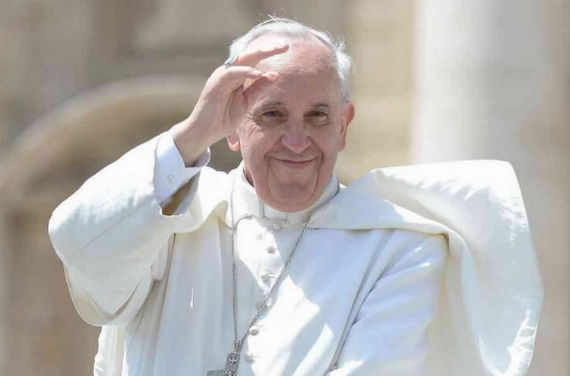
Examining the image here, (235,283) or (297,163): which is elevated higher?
(297,163)

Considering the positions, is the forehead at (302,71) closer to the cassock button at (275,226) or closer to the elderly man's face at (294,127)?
the elderly man's face at (294,127)

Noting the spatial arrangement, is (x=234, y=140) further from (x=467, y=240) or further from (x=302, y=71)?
(x=467, y=240)

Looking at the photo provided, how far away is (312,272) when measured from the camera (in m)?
2.80

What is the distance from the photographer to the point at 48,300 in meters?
6.28

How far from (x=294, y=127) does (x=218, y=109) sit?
0.14m

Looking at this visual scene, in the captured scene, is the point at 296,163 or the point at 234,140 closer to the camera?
the point at 296,163

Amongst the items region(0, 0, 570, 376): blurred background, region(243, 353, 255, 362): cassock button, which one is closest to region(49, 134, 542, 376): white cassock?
region(243, 353, 255, 362): cassock button

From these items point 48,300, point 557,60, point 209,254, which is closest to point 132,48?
point 48,300

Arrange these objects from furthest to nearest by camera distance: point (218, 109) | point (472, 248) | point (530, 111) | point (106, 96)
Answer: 1. point (106, 96)
2. point (530, 111)
3. point (472, 248)
4. point (218, 109)

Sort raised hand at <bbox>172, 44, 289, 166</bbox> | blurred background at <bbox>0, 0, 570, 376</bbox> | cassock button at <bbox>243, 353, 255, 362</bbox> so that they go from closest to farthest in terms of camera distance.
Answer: raised hand at <bbox>172, 44, 289, 166</bbox> → cassock button at <bbox>243, 353, 255, 362</bbox> → blurred background at <bbox>0, 0, 570, 376</bbox>

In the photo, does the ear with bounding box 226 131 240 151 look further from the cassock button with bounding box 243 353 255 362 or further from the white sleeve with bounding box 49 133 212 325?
the cassock button with bounding box 243 353 255 362

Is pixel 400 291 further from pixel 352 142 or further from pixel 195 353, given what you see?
pixel 352 142

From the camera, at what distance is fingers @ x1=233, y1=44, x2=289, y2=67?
2627mm

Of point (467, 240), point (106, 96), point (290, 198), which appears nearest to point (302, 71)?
point (290, 198)
